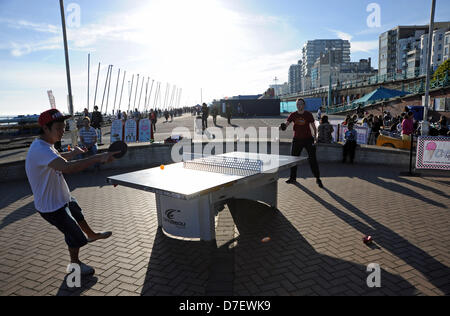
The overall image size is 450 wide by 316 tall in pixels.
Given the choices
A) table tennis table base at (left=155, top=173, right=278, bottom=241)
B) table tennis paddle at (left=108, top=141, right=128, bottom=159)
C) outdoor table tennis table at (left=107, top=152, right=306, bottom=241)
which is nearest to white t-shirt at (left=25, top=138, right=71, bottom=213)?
table tennis paddle at (left=108, top=141, right=128, bottom=159)

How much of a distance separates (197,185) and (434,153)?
891cm

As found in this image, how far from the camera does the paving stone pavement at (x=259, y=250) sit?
13.1 ft

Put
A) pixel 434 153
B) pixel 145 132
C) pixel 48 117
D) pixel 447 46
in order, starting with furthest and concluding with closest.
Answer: pixel 447 46 < pixel 145 132 < pixel 434 153 < pixel 48 117

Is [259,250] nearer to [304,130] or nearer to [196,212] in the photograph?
[196,212]

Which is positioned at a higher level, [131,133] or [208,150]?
[131,133]

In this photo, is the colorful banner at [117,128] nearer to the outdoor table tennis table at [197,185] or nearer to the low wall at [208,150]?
the low wall at [208,150]

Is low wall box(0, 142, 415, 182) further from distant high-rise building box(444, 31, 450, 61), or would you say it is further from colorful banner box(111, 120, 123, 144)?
distant high-rise building box(444, 31, 450, 61)

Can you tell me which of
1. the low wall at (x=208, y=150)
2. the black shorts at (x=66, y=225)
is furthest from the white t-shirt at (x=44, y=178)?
the low wall at (x=208, y=150)

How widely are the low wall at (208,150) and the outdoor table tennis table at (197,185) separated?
23.1 feet

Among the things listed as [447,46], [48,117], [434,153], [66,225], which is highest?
[447,46]

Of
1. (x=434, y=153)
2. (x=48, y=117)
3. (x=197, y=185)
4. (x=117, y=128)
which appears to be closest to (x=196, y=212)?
(x=197, y=185)

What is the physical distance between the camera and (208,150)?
13859 millimetres

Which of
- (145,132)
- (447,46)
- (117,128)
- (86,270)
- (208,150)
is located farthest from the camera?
(447,46)
